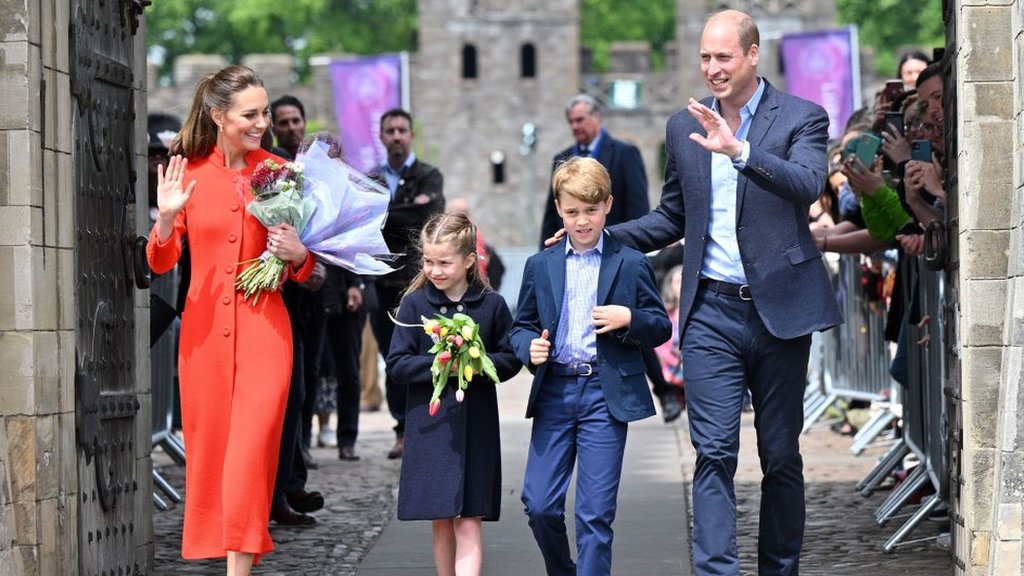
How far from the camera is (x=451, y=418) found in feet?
24.8

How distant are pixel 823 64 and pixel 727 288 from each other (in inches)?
1514

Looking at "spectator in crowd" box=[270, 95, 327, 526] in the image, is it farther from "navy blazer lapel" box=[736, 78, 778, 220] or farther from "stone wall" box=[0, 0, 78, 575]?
"navy blazer lapel" box=[736, 78, 778, 220]

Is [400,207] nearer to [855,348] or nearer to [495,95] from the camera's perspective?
[855,348]

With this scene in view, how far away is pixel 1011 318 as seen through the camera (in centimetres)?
720

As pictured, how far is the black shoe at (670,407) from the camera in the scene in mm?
16594

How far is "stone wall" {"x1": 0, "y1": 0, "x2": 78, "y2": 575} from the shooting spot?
23.3 ft

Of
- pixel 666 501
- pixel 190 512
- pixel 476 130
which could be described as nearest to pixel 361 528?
pixel 666 501

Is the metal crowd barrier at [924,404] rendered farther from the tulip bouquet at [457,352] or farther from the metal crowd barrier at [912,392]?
the tulip bouquet at [457,352]

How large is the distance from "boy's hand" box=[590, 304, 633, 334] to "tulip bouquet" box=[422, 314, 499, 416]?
42 cm

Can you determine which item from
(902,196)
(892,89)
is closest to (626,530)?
(902,196)

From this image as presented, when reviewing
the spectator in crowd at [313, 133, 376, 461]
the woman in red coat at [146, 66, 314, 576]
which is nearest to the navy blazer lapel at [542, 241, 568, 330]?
the woman in red coat at [146, 66, 314, 576]

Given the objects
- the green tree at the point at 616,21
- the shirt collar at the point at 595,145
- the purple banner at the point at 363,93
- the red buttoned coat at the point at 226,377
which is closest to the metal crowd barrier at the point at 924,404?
the red buttoned coat at the point at 226,377

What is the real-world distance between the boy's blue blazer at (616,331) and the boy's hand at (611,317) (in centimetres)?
3

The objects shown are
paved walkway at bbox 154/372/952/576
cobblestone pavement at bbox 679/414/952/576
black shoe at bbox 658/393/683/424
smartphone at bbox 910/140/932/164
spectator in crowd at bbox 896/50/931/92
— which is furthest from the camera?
black shoe at bbox 658/393/683/424
